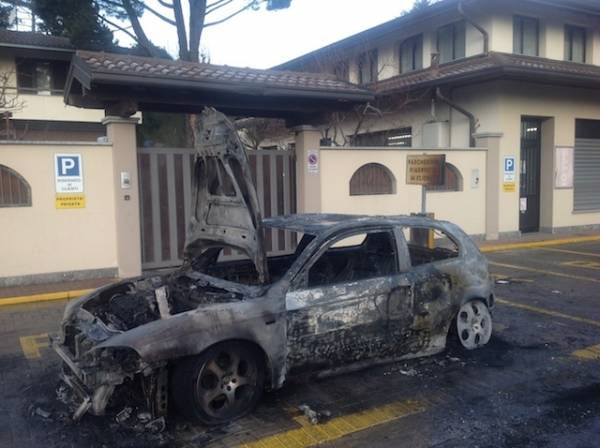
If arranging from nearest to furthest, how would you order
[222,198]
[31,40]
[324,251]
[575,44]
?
[324,251] → [222,198] → [575,44] → [31,40]

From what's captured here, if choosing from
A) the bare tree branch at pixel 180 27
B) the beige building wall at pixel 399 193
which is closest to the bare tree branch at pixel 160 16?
the bare tree branch at pixel 180 27

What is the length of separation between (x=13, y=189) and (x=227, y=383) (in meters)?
6.45

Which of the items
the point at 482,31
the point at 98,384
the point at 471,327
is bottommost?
the point at 471,327

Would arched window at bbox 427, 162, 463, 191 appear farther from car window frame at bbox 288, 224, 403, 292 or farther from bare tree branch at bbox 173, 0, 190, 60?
bare tree branch at bbox 173, 0, 190, 60

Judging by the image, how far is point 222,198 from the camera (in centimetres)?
501

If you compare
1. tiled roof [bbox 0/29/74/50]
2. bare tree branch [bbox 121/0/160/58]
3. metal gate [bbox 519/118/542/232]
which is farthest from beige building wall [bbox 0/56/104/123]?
metal gate [bbox 519/118/542/232]

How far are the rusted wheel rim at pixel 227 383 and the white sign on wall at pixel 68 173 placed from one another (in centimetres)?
626

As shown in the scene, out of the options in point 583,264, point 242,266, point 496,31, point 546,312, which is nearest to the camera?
point 242,266

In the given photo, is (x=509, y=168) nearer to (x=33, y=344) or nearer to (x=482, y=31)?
(x=482, y=31)

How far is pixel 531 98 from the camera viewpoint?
14633 mm

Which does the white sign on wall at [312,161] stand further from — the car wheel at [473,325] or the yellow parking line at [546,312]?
the car wheel at [473,325]

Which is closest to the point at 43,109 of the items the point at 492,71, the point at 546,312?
the point at 492,71

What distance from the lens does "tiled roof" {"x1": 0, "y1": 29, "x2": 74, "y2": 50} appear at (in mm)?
22047

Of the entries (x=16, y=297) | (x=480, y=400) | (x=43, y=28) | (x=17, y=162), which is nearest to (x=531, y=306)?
(x=480, y=400)
